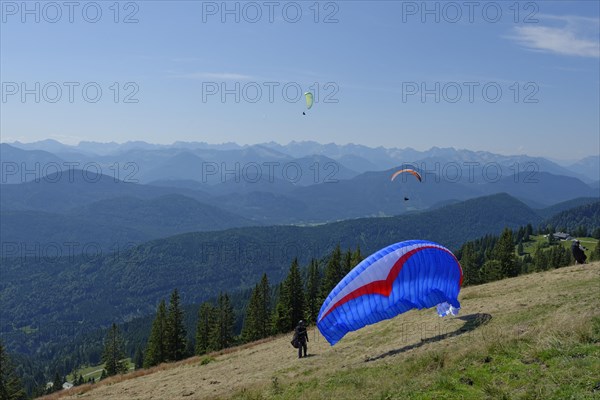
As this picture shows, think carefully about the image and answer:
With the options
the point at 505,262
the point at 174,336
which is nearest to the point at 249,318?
the point at 174,336

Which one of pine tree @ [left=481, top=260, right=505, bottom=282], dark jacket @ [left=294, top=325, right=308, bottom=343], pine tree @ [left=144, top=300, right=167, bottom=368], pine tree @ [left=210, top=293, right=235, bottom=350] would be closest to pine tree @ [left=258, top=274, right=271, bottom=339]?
pine tree @ [left=210, top=293, right=235, bottom=350]

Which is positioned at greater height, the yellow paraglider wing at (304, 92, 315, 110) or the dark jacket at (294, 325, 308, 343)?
the yellow paraglider wing at (304, 92, 315, 110)

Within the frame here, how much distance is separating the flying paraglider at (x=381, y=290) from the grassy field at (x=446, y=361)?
177 cm

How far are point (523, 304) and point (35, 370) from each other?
216 m

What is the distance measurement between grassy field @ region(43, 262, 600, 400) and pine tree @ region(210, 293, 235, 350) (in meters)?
35.5

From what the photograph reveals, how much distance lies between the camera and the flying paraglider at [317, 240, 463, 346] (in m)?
20.3

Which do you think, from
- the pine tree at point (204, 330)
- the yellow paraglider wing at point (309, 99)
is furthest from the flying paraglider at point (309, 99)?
the pine tree at point (204, 330)

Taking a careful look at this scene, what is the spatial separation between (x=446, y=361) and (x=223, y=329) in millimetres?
61368

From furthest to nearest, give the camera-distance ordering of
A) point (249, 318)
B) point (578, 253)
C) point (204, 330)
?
point (204, 330)
point (249, 318)
point (578, 253)

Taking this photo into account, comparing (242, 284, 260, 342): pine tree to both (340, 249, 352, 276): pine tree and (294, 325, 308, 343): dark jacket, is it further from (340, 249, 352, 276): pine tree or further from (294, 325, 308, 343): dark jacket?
(294, 325, 308, 343): dark jacket

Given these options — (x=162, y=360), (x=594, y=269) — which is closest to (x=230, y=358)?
(x=594, y=269)

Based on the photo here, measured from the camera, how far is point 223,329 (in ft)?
232

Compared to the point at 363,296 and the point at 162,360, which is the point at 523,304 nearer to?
the point at 363,296

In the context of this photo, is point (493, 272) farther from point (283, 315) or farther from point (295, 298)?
point (283, 315)
